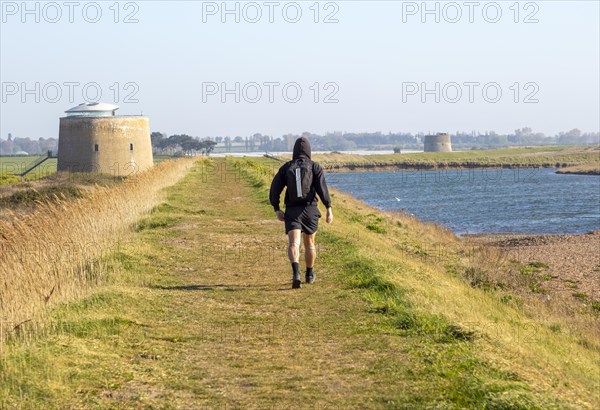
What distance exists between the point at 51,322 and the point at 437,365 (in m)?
3.76

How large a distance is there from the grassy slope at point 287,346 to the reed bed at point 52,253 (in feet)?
1.15

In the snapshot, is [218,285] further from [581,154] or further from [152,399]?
[581,154]

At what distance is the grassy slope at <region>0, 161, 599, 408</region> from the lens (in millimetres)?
6449

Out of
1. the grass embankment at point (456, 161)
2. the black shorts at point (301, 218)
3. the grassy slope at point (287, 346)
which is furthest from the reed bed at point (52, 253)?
the grass embankment at point (456, 161)

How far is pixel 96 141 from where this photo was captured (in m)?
53.5

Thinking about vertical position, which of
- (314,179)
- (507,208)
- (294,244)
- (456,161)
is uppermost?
(314,179)

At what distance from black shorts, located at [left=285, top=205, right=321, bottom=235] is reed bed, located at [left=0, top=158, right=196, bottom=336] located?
107 inches

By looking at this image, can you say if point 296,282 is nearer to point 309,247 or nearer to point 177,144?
point 309,247

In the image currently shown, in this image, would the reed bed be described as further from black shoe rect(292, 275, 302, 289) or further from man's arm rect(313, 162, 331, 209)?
man's arm rect(313, 162, 331, 209)

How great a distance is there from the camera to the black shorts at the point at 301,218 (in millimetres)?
11672

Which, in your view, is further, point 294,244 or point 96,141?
point 96,141

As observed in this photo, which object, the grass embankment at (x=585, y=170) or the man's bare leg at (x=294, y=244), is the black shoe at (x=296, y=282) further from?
the grass embankment at (x=585, y=170)

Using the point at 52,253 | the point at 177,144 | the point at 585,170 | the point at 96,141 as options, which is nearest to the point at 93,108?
the point at 96,141

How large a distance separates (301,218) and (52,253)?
11.3 feet
